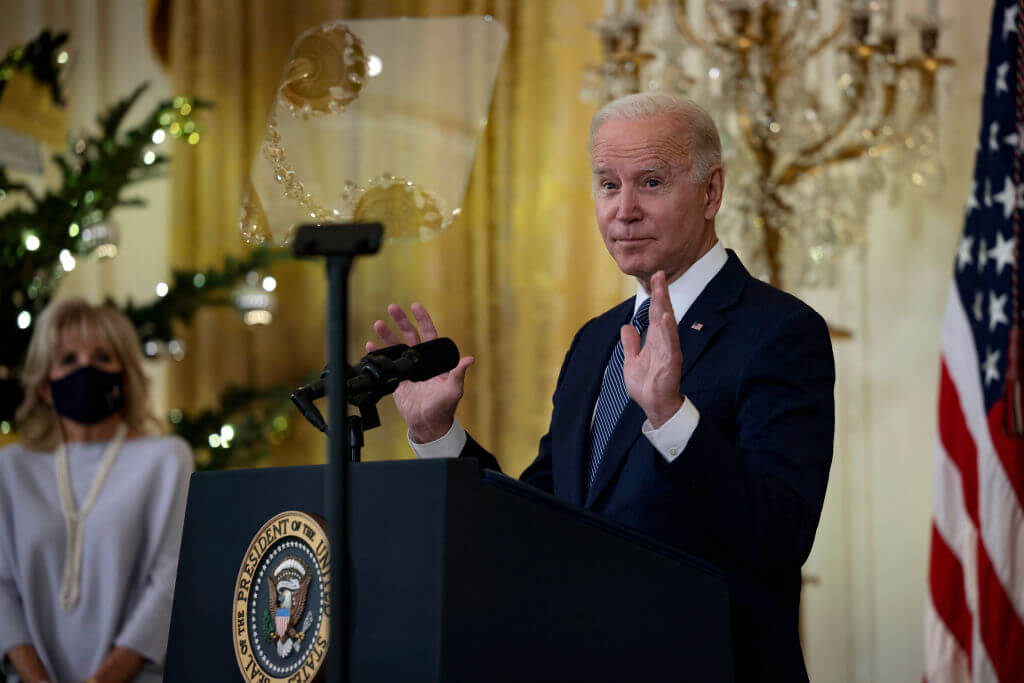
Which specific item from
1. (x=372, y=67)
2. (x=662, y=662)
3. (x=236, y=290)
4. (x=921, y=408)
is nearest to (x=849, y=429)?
(x=921, y=408)

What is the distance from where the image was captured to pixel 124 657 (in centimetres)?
373

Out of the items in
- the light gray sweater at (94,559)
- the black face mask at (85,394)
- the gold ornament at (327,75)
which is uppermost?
Answer: the gold ornament at (327,75)

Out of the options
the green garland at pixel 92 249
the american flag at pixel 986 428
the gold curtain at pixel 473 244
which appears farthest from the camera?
the gold curtain at pixel 473 244

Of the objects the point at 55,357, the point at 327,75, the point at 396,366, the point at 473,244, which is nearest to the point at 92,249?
the point at 55,357

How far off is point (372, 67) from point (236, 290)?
12.4 ft

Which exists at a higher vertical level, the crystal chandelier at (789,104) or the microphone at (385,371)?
the crystal chandelier at (789,104)

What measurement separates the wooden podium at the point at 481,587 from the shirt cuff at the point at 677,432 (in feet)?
0.49

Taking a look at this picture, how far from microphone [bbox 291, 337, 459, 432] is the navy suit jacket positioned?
0.33 meters

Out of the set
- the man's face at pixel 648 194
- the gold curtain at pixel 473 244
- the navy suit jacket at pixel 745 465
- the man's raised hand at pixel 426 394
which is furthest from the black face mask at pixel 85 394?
the man's face at pixel 648 194

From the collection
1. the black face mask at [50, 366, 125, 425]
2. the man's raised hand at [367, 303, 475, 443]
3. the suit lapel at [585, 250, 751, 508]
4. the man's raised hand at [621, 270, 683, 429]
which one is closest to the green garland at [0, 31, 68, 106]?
the black face mask at [50, 366, 125, 425]

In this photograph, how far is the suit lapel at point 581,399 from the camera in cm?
200

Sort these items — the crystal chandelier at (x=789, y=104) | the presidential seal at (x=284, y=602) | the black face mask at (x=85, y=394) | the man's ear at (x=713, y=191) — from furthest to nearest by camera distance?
the crystal chandelier at (x=789, y=104)
the black face mask at (x=85, y=394)
the man's ear at (x=713, y=191)
the presidential seal at (x=284, y=602)

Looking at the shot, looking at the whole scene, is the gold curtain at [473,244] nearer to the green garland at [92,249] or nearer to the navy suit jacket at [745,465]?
the green garland at [92,249]

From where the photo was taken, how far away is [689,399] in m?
1.85
